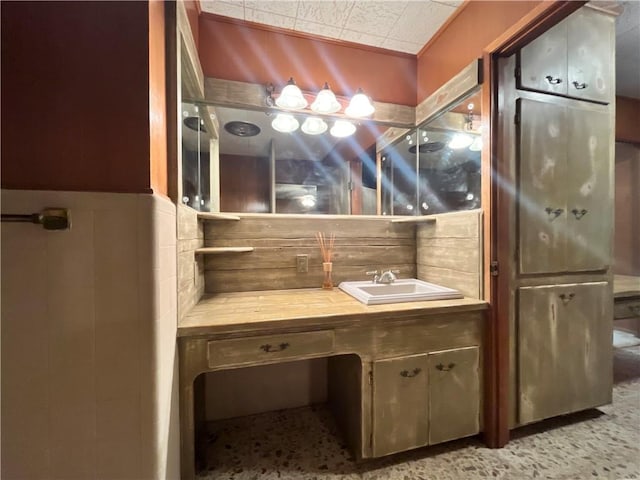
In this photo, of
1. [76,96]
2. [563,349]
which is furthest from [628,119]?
[76,96]

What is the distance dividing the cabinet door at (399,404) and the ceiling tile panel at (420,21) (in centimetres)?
201

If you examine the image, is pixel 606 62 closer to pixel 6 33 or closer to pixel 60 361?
pixel 6 33

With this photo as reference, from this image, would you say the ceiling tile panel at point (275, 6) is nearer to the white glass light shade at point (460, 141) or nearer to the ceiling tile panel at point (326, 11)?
the ceiling tile panel at point (326, 11)

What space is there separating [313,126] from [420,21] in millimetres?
948

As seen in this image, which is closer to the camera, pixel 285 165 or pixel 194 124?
pixel 194 124

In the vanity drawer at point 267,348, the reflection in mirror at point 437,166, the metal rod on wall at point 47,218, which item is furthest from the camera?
the reflection in mirror at point 437,166

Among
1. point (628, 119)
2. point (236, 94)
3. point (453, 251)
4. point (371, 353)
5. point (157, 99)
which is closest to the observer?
point (157, 99)

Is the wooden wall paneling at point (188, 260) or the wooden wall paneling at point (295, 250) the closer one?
the wooden wall paneling at point (188, 260)

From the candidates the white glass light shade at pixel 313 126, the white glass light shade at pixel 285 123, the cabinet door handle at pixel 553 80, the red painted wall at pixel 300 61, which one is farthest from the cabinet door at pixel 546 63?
the white glass light shade at pixel 285 123

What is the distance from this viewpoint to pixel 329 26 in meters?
1.75

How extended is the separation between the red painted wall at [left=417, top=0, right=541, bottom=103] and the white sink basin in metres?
1.31

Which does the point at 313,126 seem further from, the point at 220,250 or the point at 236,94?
the point at 220,250

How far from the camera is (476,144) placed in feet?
4.95

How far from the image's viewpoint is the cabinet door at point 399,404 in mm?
1218
